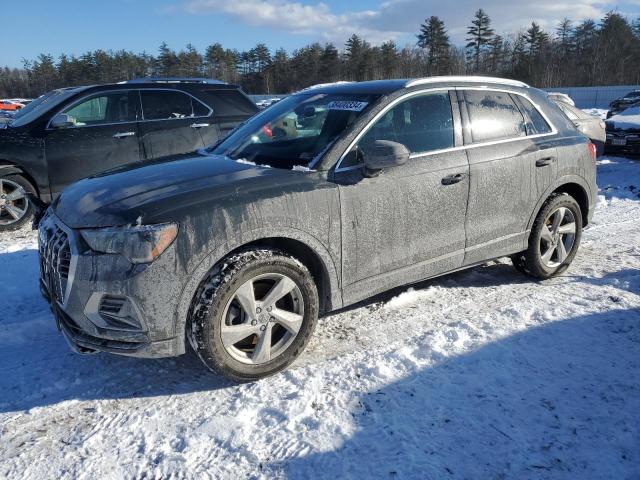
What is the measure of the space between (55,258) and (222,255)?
1.01m

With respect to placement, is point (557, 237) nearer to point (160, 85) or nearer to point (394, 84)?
point (394, 84)

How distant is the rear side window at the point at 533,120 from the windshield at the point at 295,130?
5.31ft

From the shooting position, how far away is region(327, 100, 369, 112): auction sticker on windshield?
12.1 ft

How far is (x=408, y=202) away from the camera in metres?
3.67

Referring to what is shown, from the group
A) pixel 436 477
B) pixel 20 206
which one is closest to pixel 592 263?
pixel 436 477

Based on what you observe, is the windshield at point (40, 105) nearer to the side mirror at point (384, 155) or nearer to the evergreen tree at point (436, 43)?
the side mirror at point (384, 155)

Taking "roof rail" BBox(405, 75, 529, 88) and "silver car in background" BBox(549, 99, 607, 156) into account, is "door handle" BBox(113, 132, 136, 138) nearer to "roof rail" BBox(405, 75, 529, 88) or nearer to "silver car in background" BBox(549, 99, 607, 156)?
"roof rail" BBox(405, 75, 529, 88)

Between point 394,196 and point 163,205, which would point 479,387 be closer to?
point 394,196

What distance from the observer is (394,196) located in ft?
11.8

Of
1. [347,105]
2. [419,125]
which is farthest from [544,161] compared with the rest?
[347,105]

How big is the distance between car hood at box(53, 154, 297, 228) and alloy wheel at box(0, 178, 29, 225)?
371 centimetres

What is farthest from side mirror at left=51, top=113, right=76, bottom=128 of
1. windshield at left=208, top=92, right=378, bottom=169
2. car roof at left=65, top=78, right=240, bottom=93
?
windshield at left=208, top=92, right=378, bottom=169

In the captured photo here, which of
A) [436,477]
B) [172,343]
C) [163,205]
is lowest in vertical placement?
[436,477]

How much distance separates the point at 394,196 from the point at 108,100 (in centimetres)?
507
